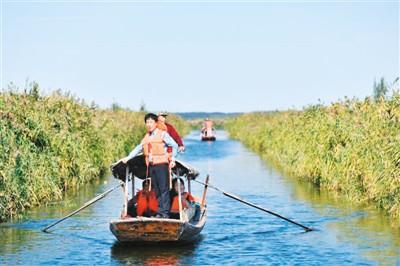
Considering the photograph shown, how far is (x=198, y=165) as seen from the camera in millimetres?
37531

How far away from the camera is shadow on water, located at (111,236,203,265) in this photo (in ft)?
46.7

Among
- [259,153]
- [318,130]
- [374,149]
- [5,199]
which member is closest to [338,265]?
[374,149]

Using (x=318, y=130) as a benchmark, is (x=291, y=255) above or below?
below

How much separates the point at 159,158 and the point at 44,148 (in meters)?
8.21

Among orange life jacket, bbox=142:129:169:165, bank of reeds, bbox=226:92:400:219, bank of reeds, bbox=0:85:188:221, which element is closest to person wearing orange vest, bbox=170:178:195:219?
orange life jacket, bbox=142:129:169:165

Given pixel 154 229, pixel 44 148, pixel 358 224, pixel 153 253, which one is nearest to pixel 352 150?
pixel 358 224

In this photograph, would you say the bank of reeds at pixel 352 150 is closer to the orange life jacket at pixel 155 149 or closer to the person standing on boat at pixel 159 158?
the person standing on boat at pixel 159 158

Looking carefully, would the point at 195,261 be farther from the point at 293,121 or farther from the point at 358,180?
the point at 293,121

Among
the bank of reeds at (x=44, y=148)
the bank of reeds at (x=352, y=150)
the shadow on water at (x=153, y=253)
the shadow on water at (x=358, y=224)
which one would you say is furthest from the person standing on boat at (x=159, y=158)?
the bank of reeds at (x=352, y=150)

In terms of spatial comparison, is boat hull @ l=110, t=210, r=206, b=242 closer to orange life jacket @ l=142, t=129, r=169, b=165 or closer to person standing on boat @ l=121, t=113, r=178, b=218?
person standing on boat @ l=121, t=113, r=178, b=218

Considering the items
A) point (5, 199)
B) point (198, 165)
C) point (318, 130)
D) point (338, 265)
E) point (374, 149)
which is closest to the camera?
point (338, 265)

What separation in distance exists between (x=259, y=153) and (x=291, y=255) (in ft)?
106

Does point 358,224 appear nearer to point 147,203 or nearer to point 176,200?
point 176,200

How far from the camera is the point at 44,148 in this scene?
22.8 metres
